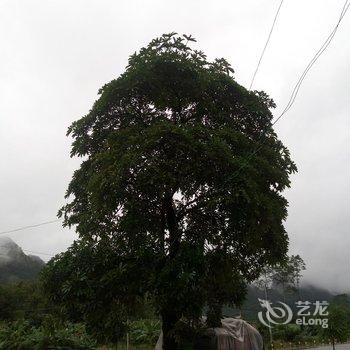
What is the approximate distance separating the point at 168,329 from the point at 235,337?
3561mm

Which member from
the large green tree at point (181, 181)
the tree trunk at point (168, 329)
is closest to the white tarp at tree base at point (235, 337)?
the large green tree at point (181, 181)

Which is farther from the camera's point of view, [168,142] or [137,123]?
[137,123]

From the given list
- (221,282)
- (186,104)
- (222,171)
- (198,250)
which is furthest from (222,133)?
(221,282)

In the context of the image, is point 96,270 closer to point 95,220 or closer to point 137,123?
point 95,220

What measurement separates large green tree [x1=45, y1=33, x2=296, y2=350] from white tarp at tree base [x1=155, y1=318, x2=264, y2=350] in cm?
86

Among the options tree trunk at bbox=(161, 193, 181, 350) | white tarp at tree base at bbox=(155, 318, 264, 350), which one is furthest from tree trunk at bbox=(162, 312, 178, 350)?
white tarp at tree base at bbox=(155, 318, 264, 350)

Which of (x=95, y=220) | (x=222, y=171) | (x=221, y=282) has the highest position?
(x=222, y=171)

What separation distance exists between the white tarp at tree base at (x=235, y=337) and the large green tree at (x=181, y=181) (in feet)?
2.82

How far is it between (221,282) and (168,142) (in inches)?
155

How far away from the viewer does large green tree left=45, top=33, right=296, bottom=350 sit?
11312 mm

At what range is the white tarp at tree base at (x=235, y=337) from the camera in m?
14.4

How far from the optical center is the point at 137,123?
13.0 meters

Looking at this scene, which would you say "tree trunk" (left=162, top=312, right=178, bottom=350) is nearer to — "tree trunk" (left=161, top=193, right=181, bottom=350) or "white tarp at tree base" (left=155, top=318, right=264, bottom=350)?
"tree trunk" (left=161, top=193, right=181, bottom=350)

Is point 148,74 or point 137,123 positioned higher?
point 148,74
